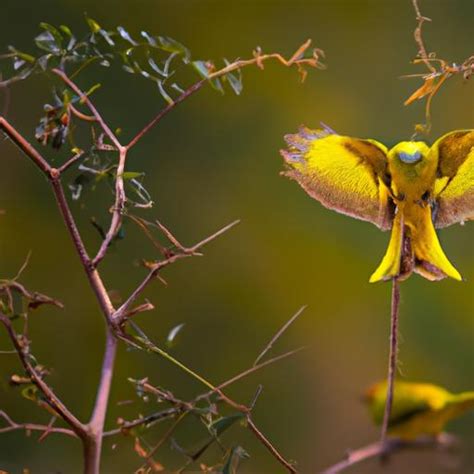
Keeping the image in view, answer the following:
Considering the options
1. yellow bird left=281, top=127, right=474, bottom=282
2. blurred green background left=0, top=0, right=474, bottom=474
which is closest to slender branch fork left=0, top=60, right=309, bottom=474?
yellow bird left=281, top=127, right=474, bottom=282

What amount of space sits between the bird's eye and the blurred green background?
41 cm

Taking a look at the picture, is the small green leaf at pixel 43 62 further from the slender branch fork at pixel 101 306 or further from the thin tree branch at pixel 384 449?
the thin tree branch at pixel 384 449

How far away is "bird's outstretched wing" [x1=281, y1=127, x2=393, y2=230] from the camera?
1.59 ft

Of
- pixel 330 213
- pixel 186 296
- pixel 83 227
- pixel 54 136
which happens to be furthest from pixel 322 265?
pixel 54 136

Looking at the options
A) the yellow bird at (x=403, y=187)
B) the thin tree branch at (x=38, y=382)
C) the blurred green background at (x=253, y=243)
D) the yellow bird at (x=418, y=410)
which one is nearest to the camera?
the thin tree branch at (x=38, y=382)

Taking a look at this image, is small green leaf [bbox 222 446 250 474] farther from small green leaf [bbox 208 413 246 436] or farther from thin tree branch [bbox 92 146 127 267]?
thin tree branch [bbox 92 146 127 267]

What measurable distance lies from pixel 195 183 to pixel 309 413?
0.31m

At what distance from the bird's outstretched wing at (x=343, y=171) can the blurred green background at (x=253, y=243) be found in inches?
14.9

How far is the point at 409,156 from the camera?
480mm

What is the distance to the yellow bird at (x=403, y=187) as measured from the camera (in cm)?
47

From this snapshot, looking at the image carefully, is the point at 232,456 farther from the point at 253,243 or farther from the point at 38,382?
the point at 253,243

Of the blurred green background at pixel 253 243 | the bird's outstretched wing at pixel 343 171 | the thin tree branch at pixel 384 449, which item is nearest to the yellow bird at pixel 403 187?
the bird's outstretched wing at pixel 343 171

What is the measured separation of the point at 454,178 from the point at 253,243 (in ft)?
1.64

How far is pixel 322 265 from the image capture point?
0.97 meters
